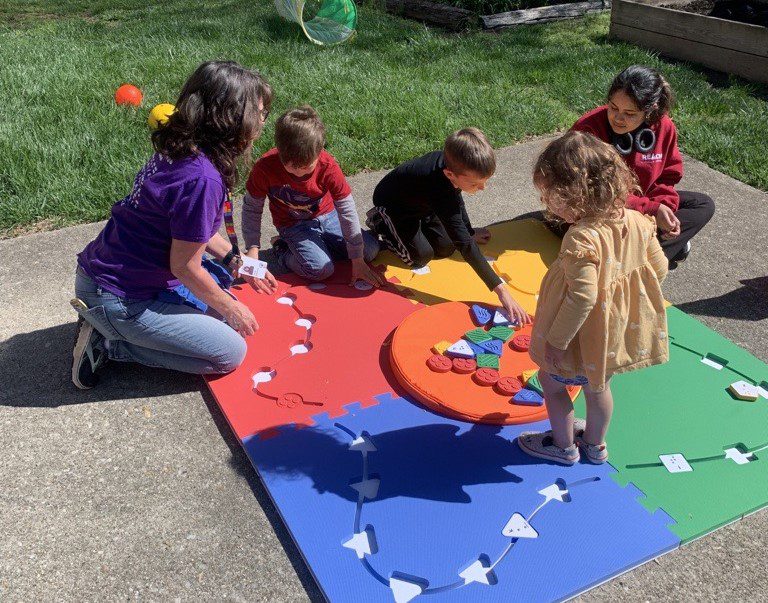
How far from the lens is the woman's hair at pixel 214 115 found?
8.18ft

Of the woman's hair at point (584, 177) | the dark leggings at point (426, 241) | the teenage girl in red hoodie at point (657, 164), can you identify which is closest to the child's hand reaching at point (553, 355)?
the woman's hair at point (584, 177)

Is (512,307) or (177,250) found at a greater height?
(177,250)

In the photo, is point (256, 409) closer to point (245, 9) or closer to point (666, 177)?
point (666, 177)

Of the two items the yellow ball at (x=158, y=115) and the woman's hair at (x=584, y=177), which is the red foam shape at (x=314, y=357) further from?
the yellow ball at (x=158, y=115)

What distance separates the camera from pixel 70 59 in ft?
22.1

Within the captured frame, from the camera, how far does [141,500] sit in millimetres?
2398

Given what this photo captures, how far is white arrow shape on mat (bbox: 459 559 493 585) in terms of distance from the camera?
6.90ft

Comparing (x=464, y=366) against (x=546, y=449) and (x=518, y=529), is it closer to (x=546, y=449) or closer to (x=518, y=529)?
(x=546, y=449)

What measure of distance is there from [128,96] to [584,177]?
4657 millimetres

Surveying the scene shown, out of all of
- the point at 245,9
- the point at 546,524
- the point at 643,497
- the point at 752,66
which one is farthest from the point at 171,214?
the point at 245,9

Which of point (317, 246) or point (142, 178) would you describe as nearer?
point (142, 178)

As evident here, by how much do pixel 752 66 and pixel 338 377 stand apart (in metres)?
5.71

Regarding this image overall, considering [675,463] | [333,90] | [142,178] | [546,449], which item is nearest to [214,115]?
[142,178]

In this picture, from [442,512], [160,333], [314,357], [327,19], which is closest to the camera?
[442,512]
